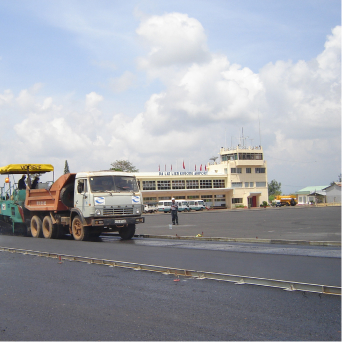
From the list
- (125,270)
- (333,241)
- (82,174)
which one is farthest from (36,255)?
(333,241)

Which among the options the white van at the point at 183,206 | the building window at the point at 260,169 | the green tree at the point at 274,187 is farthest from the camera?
the green tree at the point at 274,187

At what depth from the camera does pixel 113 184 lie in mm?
18828

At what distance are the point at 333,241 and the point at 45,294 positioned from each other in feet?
33.6

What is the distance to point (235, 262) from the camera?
10609 mm

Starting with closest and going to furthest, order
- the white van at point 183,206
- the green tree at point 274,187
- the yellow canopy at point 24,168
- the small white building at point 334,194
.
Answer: the yellow canopy at point 24,168, the white van at point 183,206, the small white building at point 334,194, the green tree at point 274,187

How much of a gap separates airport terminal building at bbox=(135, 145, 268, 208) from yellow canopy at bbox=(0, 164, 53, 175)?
58.9 m

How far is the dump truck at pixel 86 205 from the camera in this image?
59.9 ft

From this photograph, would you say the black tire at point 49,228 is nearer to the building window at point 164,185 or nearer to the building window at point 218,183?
the building window at point 164,185

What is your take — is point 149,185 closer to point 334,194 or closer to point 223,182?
point 223,182

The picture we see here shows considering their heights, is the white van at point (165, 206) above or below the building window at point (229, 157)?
below

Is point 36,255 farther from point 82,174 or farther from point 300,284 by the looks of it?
point 300,284

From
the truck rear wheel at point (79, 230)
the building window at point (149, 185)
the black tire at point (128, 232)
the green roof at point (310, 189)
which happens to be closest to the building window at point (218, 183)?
the building window at point (149, 185)

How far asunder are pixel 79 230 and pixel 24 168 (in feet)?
21.5

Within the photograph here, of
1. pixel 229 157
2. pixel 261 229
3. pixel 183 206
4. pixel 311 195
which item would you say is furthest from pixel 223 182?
pixel 261 229
